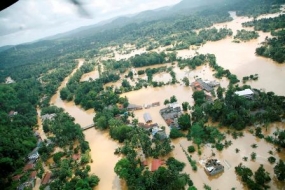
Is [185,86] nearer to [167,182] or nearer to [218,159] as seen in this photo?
[218,159]

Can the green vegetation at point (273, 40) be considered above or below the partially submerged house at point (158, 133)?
above

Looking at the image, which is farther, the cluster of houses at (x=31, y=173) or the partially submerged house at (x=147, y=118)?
the partially submerged house at (x=147, y=118)

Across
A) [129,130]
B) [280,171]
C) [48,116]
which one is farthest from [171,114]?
[48,116]

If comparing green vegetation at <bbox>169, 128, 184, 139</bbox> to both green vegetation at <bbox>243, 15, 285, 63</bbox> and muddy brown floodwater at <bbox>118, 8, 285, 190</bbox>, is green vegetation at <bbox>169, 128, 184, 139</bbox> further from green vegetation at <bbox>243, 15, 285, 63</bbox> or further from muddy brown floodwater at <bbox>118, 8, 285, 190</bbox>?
green vegetation at <bbox>243, 15, 285, 63</bbox>

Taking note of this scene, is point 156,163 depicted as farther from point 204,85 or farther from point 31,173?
point 204,85

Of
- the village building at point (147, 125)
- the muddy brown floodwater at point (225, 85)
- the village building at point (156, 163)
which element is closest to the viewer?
the muddy brown floodwater at point (225, 85)

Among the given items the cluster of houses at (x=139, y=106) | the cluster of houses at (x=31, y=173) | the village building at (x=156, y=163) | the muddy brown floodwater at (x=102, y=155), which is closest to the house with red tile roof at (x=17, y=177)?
the cluster of houses at (x=31, y=173)

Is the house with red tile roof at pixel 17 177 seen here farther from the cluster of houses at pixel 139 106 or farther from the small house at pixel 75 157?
the cluster of houses at pixel 139 106
